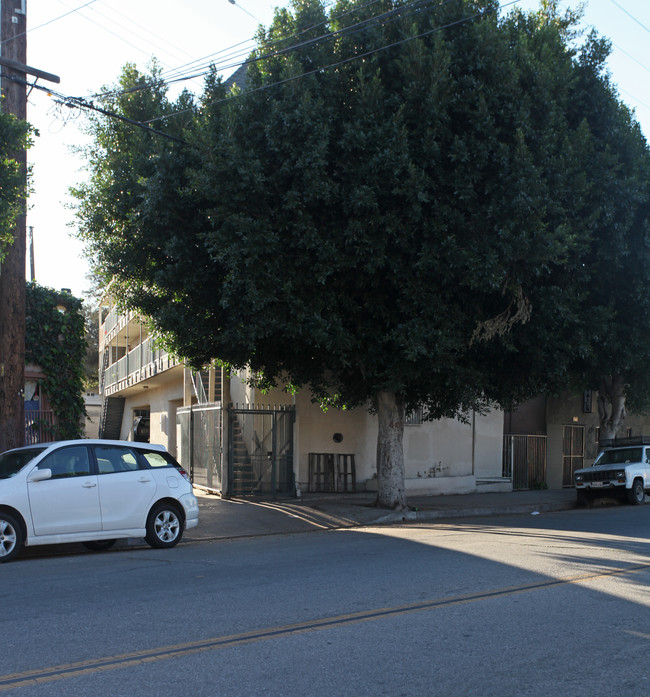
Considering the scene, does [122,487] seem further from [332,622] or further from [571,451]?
[571,451]

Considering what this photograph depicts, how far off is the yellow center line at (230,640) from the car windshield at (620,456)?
15.4 meters

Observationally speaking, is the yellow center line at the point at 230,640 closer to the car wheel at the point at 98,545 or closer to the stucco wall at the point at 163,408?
the car wheel at the point at 98,545

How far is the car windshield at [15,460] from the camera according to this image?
10.9 m

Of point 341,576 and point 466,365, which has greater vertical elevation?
point 466,365

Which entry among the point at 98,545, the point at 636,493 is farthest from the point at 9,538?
the point at 636,493

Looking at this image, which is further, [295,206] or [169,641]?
[295,206]

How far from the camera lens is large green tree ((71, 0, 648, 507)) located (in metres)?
13.9

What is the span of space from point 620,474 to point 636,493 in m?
0.82

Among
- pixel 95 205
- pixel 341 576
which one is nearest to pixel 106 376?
pixel 95 205

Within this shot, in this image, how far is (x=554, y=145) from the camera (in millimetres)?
14672

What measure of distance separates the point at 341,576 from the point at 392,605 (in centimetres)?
170

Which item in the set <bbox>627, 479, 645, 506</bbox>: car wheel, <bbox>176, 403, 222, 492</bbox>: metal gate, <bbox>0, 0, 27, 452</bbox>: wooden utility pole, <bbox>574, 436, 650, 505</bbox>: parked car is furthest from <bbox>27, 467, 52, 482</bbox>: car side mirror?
<bbox>627, 479, 645, 506</bbox>: car wheel

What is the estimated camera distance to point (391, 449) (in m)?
17.5

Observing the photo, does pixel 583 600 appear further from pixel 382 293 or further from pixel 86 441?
pixel 382 293
